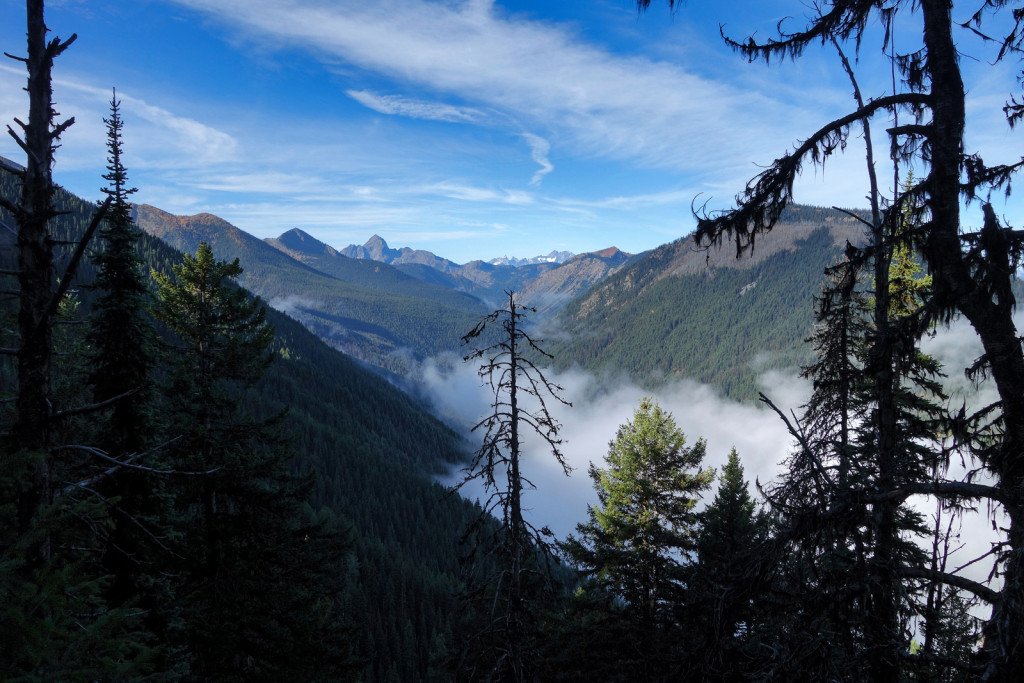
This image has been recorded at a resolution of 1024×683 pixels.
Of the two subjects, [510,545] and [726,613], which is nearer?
[726,613]

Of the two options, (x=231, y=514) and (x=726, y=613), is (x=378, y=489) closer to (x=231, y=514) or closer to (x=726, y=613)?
(x=231, y=514)

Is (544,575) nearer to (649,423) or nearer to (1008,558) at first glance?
(1008,558)

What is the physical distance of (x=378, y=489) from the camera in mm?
107125

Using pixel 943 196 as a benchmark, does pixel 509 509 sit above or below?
below

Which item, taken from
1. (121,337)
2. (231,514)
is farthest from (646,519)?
(121,337)

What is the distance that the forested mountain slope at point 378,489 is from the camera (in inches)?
2100

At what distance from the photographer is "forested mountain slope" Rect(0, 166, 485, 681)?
5334 cm

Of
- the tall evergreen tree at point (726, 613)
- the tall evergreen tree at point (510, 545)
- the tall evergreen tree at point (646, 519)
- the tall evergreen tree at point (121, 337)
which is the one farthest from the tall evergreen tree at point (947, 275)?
the tall evergreen tree at point (121, 337)

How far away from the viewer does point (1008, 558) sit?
3689 millimetres

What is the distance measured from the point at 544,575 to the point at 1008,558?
6.09 m

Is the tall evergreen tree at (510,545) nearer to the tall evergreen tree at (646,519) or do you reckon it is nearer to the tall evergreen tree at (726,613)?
the tall evergreen tree at (726,613)

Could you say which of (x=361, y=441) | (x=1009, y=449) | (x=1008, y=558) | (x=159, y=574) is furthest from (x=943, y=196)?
(x=361, y=441)

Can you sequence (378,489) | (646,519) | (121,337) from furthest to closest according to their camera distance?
(378,489) → (646,519) → (121,337)

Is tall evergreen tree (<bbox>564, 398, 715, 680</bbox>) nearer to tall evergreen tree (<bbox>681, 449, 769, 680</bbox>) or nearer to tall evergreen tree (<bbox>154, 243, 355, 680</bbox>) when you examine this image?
tall evergreen tree (<bbox>154, 243, 355, 680</bbox>)
